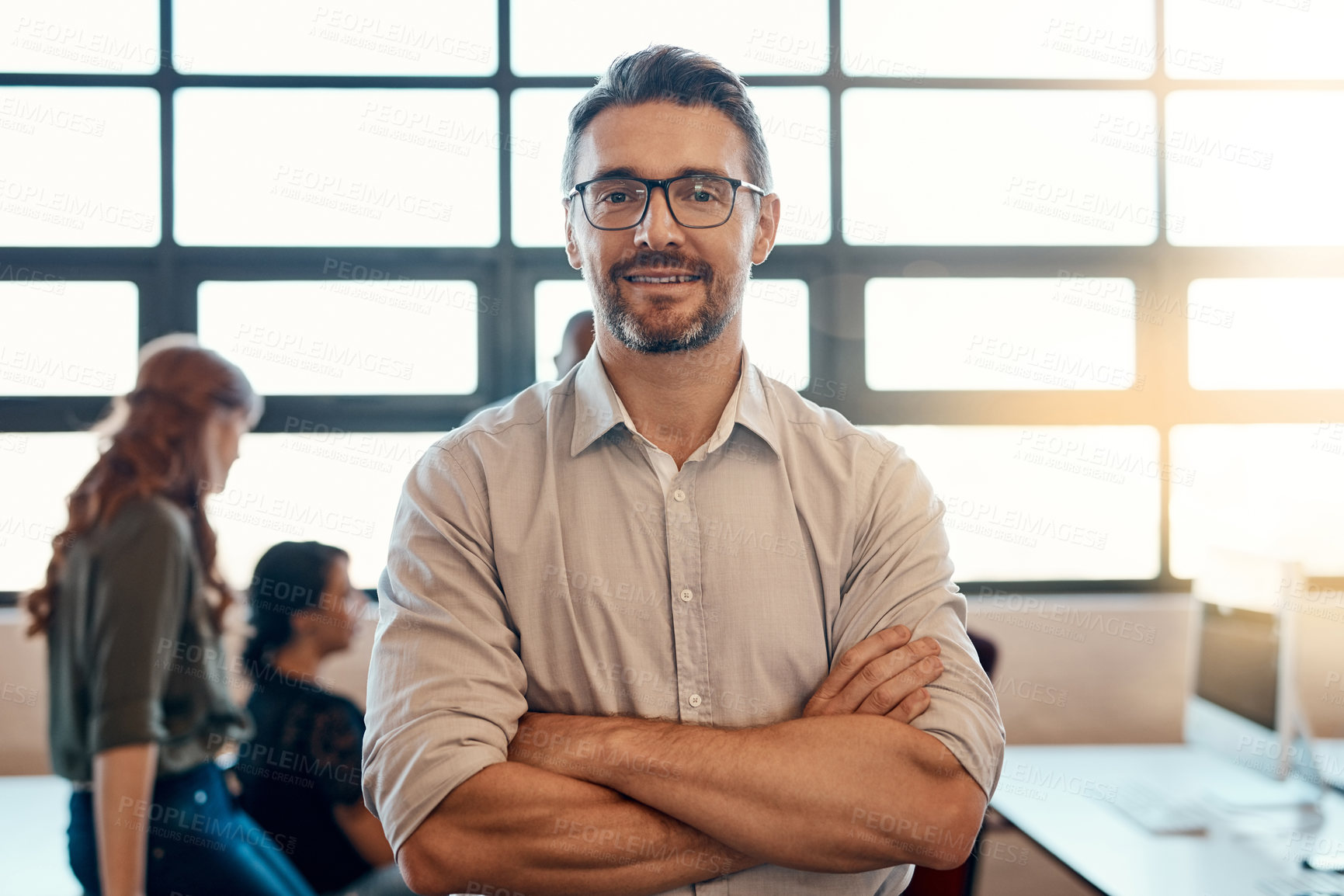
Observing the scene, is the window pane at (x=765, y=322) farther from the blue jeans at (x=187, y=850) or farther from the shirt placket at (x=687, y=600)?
the shirt placket at (x=687, y=600)

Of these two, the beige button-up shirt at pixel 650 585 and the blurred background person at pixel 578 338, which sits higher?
the blurred background person at pixel 578 338

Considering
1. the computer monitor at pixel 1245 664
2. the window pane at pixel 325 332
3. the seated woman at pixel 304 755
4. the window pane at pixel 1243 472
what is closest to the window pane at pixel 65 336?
the window pane at pixel 325 332

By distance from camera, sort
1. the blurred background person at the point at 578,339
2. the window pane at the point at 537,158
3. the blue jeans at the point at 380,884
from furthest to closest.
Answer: the window pane at the point at 537,158 → the blurred background person at the point at 578,339 → the blue jeans at the point at 380,884

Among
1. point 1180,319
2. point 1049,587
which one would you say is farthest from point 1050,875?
point 1180,319

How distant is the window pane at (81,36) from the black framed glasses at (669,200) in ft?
9.96

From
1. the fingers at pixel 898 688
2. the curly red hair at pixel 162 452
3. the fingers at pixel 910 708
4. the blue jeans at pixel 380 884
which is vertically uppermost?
the curly red hair at pixel 162 452

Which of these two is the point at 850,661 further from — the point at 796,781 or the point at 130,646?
the point at 130,646

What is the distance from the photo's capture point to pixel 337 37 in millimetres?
3414

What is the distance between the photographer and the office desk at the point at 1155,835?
6.16ft

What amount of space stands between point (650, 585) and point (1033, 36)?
3316 millimetres

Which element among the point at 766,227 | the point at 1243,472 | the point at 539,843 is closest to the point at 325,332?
the point at 766,227

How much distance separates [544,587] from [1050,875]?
9.10ft

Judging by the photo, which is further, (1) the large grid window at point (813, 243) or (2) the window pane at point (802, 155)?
(2) the window pane at point (802, 155)

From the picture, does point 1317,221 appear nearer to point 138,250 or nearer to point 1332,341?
point 1332,341
